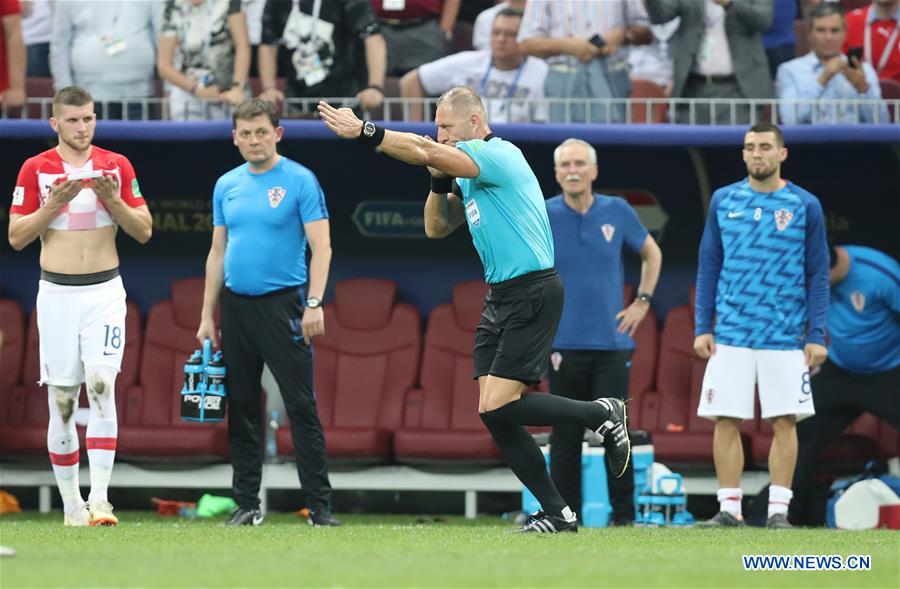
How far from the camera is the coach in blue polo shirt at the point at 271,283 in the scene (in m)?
7.82

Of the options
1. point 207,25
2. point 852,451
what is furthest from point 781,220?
point 207,25

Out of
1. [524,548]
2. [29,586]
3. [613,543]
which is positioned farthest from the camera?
[613,543]

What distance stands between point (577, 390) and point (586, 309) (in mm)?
426

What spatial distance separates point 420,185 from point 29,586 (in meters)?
6.34

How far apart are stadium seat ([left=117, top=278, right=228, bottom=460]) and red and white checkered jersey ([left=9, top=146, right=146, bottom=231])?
8.20 ft

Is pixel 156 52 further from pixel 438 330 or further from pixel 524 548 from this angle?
pixel 524 548

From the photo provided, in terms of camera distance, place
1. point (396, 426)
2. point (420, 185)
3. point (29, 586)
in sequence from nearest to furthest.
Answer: point (29, 586) → point (396, 426) → point (420, 185)

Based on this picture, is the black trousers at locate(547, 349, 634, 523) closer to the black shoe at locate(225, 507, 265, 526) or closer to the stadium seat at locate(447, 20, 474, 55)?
the black shoe at locate(225, 507, 265, 526)

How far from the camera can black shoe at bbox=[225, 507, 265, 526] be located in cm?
790

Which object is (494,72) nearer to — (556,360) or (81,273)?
(556,360)

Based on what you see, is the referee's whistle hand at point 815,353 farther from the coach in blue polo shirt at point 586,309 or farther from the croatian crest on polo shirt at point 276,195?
the croatian crest on polo shirt at point 276,195

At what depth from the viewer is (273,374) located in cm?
793

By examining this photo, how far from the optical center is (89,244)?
757cm

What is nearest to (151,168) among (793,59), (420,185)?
(420,185)
